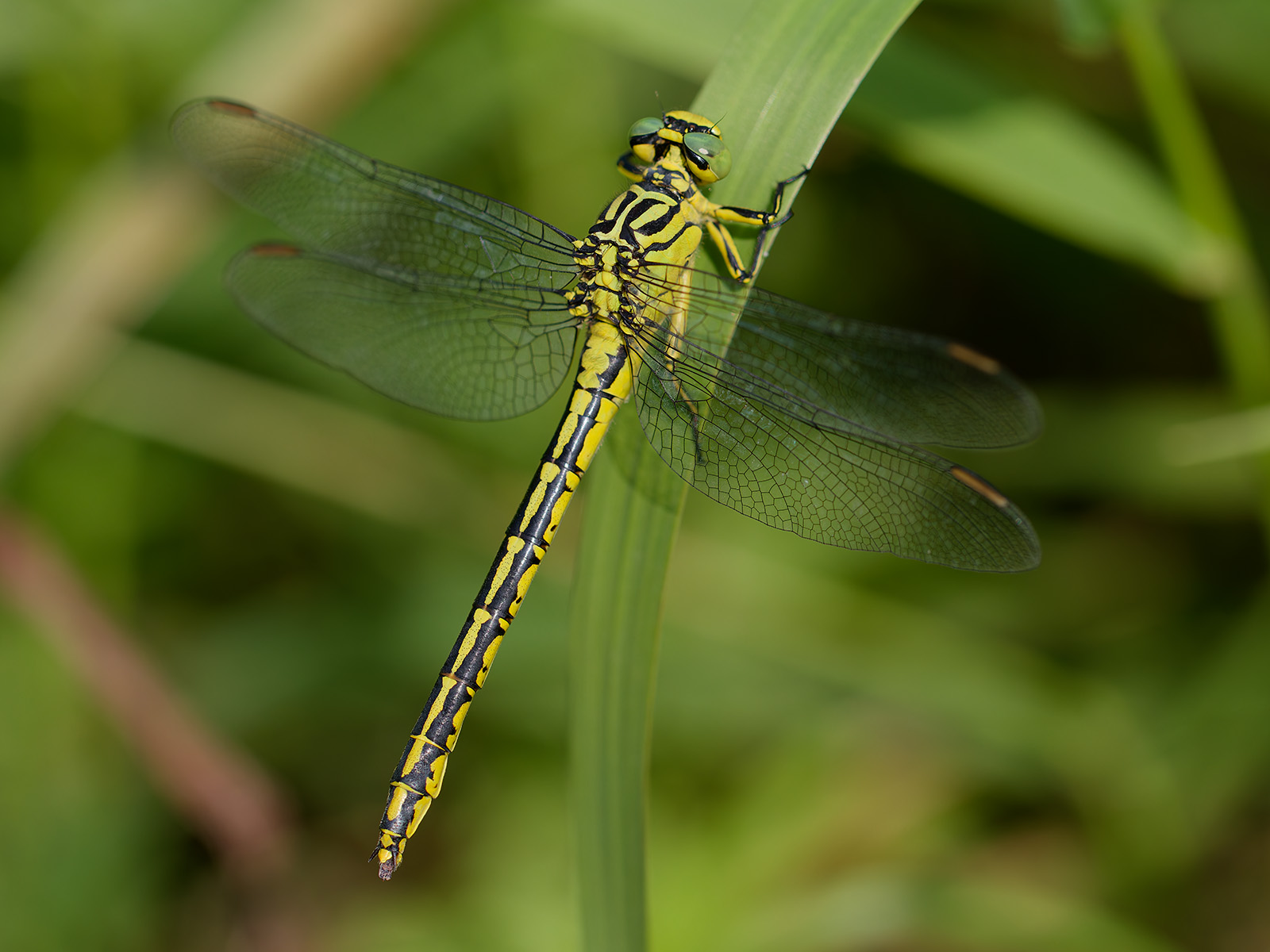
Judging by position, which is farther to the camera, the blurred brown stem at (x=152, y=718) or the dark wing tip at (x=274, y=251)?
the blurred brown stem at (x=152, y=718)

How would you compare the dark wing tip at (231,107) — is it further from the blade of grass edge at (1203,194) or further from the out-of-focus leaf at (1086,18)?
the blade of grass edge at (1203,194)

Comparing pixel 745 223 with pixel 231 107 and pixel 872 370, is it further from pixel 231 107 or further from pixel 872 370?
pixel 231 107

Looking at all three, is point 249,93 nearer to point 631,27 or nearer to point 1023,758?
point 631,27

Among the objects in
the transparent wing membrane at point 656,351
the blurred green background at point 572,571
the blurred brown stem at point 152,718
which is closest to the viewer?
the transparent wing membrane at point 656,351

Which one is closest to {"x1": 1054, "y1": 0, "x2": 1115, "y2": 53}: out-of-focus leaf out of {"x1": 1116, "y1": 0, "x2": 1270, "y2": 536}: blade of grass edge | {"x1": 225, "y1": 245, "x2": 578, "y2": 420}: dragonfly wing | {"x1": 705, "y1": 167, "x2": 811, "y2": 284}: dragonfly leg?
{"x1": 1116, "y1": 0, "x2": 1270, "y2": 536}: blade of grass edge

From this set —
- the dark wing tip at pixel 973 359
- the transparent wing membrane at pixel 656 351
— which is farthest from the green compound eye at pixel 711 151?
the dark wing tip at pixel 973 359

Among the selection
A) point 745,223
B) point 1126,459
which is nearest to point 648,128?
point 745,223
